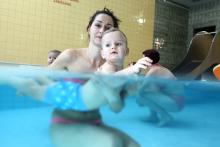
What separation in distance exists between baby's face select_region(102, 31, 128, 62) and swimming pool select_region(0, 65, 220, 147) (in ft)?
1.52

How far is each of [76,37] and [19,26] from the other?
116 cm

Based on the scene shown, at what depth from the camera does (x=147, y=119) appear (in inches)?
57.2

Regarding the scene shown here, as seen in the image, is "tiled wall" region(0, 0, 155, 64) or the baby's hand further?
"tiled wall" region(0, 0, 155, 64)

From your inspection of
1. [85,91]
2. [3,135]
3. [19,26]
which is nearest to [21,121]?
[3,135]

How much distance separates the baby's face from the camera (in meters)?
1.79

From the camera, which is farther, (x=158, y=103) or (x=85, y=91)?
(x=158, y=103)

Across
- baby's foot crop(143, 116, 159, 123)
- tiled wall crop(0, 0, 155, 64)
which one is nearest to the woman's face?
baby's foot crop(143, 116, 159, 123)

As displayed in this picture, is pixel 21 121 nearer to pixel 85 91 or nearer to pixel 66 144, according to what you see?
pixel 66 144

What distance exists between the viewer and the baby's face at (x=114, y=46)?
70.5 inches

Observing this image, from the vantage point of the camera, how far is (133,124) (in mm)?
1441

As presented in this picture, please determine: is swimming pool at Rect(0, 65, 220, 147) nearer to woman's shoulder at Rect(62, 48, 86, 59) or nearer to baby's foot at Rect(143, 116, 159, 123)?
baby's foot at Rect(143, 116, 159, 123)

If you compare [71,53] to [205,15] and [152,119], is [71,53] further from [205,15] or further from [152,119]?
[205,15]

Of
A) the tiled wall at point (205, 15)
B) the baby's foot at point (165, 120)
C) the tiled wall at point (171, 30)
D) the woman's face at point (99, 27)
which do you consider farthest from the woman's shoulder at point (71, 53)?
the tiled wall at point (205, 15)

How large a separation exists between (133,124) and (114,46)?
576 mm
